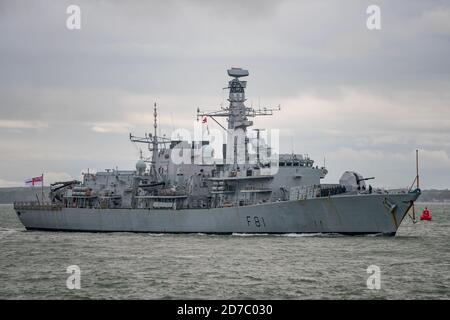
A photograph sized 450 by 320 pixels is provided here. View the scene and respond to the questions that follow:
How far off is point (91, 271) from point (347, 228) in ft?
59.1

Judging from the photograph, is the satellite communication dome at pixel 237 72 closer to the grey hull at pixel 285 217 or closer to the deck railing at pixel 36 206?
the grey hull at pixel 285 217

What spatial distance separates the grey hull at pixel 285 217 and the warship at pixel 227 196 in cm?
6

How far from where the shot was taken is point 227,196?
52281 mm

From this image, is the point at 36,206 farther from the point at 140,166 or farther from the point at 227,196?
the point at 227,196

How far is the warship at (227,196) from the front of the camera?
4441 cm

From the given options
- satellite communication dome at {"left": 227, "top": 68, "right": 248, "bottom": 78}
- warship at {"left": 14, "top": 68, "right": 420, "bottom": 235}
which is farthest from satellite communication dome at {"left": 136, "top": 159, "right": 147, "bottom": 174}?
satellite communication dome at {"left": 227, "top": 68, "right": 248, "bottom": 78}

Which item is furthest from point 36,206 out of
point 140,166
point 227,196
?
point 227,196

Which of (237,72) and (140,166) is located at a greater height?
(237,72)

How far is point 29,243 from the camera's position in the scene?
48.8m

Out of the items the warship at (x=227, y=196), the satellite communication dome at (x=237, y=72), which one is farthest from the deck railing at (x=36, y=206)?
the satellite communication dome at (x=237, y=72)

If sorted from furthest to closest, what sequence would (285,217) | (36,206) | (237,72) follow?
(36,206) < (237,72) < (285,217)

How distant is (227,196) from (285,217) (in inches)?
280
